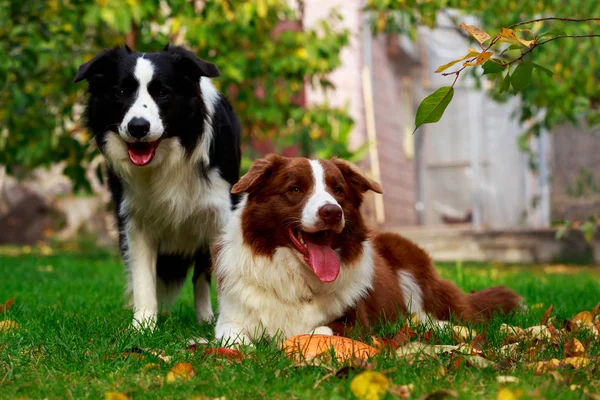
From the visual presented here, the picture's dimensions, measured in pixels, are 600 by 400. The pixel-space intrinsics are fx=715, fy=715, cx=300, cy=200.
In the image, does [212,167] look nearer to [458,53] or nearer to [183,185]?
[183,185]

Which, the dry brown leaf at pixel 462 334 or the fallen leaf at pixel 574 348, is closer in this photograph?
the fallen leaf at pixel 574 348

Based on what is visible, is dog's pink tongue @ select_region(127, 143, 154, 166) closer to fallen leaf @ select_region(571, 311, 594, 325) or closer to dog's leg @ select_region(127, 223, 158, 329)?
dog's leg @ select_region(127, 223, 158, 329)

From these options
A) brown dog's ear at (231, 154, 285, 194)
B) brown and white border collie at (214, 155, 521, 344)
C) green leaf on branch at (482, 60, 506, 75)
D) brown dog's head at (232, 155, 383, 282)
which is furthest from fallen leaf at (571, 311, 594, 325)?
brown dog's ear at (231, 154, 285, 194)

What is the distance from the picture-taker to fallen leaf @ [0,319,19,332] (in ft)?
11.4

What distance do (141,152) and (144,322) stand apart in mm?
888

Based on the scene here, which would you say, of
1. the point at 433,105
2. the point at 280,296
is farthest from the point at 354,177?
the point at 433,105

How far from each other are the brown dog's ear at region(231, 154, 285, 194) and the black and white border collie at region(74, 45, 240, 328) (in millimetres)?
614

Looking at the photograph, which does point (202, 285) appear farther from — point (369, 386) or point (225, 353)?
point (369, 386)

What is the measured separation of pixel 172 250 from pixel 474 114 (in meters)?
10.2

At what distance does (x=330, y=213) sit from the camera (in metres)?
3.07

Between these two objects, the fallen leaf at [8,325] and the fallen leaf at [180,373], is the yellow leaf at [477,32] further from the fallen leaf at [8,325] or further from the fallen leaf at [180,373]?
the fallen leaf at [8,325]

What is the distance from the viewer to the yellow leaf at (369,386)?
87.4 inches

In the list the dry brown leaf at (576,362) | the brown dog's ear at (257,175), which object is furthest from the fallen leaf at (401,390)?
the brown dog's ear at (257,175)

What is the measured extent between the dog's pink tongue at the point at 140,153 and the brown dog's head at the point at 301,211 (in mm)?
662
